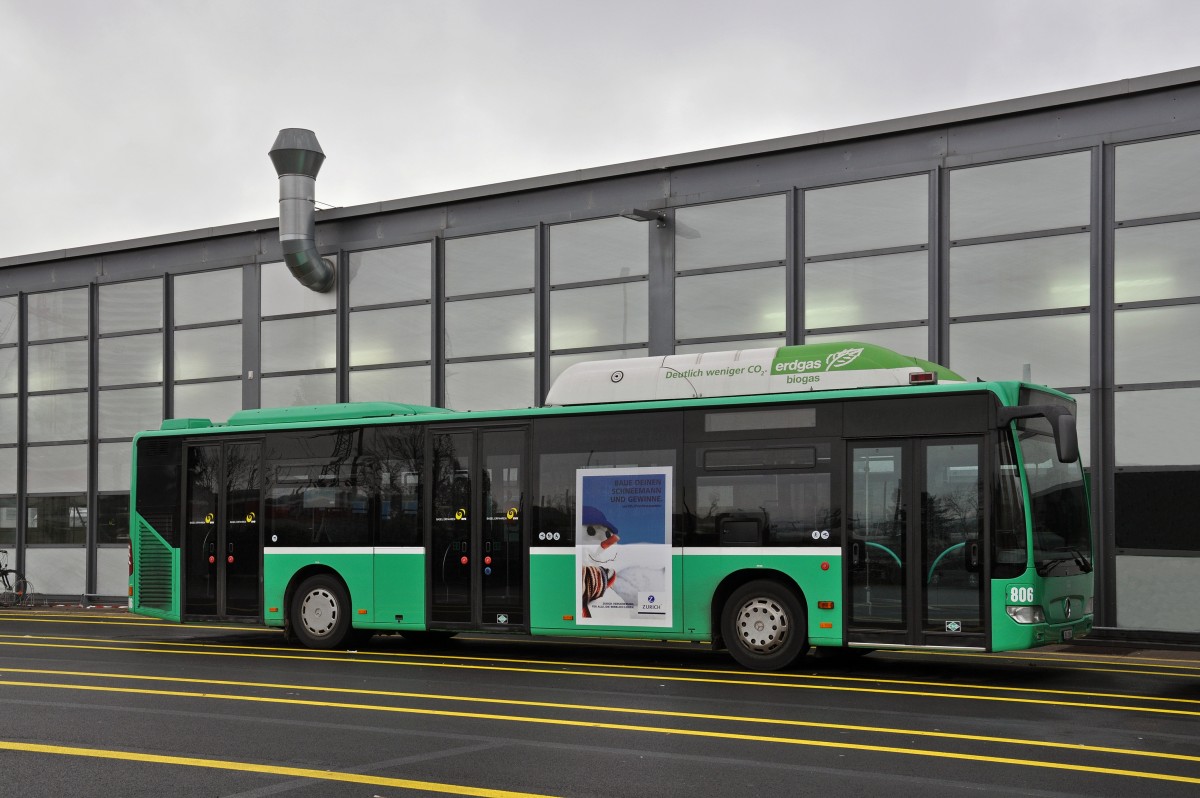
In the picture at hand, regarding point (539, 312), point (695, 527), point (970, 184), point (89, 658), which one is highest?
point (970, 184)

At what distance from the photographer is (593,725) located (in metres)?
10.2

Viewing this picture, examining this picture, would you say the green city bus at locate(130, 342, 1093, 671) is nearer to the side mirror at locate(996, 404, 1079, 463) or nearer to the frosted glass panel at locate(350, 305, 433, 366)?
the side mirror at locate(996, 404, 1079, 463)

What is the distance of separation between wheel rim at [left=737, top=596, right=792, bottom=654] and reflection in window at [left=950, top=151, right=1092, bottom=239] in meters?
7.85

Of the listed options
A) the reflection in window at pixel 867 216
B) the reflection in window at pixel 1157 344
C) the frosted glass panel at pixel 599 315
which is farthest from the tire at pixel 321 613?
the reflection in window at pixel 1157 344

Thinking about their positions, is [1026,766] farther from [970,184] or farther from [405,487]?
[970,184]

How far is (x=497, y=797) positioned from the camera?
7.48 metres

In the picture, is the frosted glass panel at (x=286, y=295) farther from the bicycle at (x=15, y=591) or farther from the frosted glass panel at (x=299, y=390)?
the bicycle at (x=15, y=591)

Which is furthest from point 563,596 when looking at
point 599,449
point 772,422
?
point 772,422

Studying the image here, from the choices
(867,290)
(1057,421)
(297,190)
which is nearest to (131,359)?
(297,190)

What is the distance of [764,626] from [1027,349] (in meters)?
7.15

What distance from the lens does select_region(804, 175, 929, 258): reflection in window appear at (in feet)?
64.8

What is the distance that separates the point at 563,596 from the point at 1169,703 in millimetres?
6498

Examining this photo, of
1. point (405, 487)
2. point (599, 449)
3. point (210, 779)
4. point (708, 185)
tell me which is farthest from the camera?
point (708, 185)

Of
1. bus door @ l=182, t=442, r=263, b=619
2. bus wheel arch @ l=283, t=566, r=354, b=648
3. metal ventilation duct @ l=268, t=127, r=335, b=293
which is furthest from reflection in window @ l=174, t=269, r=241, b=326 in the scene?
bus wheel arch @ l=283, t=566, r=354, b=648
